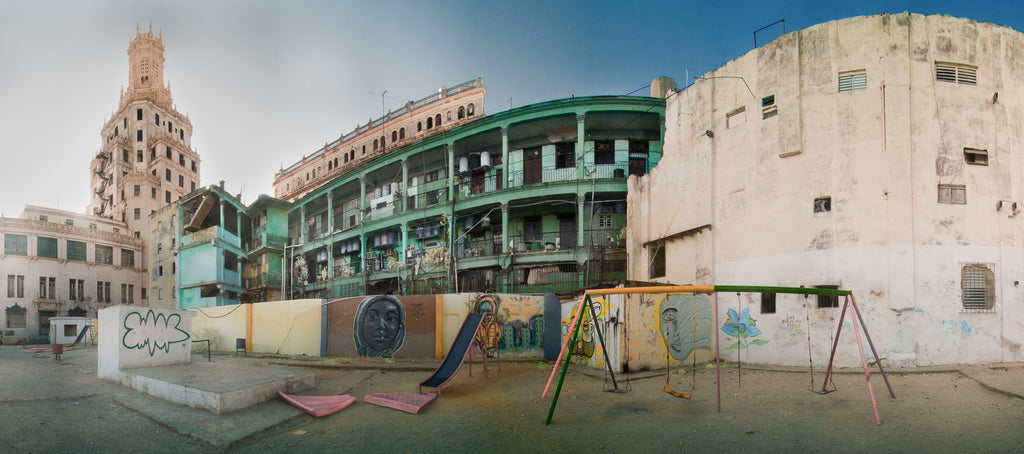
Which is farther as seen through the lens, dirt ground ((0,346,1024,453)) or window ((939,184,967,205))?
window ((939,184,967,205))

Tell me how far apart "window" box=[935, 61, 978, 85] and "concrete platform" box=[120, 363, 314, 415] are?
18173mm

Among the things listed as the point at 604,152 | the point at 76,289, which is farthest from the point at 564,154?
the point at 76,289

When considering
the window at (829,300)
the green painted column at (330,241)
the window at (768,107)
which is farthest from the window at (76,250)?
the window at (829,300)

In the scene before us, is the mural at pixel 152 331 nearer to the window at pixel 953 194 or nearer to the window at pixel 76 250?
the window at pixel 953 194

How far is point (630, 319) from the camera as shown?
12.8 m

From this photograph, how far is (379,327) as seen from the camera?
16.8 meters

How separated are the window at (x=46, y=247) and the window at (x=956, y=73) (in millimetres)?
65989

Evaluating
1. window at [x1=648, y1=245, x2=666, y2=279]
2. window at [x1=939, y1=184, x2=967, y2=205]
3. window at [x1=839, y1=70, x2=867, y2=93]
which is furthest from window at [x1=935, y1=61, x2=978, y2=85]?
window at [x1=648, y1=245, x2=666, y2=279]

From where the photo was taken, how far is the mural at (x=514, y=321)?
16.2 metres

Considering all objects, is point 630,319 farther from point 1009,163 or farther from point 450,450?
point 1009,163

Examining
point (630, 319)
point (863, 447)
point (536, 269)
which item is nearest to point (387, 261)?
point (536, 269)

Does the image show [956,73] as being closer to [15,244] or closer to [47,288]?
[47,288]

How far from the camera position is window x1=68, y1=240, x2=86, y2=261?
162 ft

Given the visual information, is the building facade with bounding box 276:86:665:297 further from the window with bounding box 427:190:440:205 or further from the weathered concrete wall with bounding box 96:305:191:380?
the weathered concrete wall with bounding box 96:305:191:380
